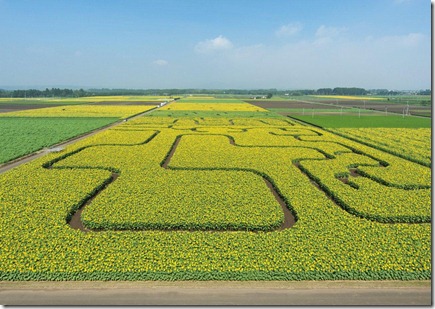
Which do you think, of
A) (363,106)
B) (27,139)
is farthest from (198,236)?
(363,106)

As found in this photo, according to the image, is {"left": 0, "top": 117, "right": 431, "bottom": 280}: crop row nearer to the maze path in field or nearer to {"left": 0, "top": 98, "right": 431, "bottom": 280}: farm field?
{"left": 0, "top": 98, "right": 431, "bottom": 280}: farm field

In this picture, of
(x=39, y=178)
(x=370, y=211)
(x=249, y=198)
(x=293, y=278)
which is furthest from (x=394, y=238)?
(x=39, y=178)

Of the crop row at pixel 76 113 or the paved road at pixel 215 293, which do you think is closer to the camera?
the paved road at pixel 215 293

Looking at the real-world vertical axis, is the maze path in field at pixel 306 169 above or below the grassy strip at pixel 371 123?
below

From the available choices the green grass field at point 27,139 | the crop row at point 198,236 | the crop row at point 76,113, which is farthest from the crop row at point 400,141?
the crop row at point 76,113

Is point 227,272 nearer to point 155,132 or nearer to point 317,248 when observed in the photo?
point 317,248

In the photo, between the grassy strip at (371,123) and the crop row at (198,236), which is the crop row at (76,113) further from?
the crop row at (198,236)
